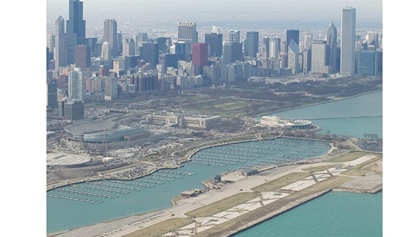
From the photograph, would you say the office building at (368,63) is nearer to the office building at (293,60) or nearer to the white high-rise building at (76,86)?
the office building at (293,60)

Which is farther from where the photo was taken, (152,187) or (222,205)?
(152,187)

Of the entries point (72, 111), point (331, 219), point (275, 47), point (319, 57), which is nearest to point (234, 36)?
point (275, 47)

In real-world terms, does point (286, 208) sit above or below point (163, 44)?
below

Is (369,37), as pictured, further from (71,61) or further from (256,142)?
(256,142)

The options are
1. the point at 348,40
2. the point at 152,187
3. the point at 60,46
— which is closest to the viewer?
the point at 152,187

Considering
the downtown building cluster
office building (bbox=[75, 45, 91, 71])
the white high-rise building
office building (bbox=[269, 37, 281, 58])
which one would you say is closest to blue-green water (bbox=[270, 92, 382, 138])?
the downtown building cluster

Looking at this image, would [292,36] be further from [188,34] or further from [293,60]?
[188,34]
